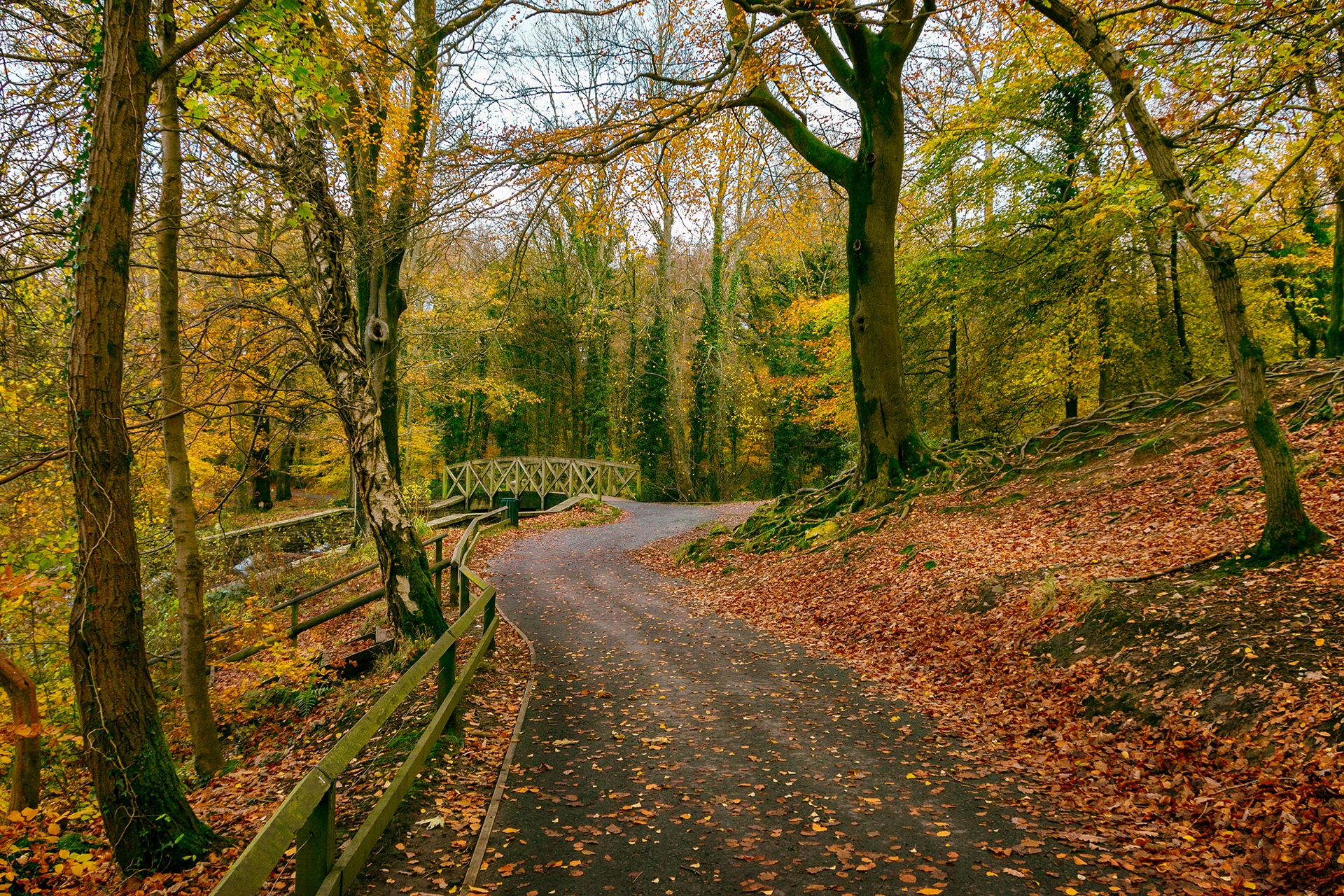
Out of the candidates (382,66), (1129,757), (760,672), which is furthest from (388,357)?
(1129,757)

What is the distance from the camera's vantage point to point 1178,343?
1542cm

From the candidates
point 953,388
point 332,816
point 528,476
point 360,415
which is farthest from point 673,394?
point 332,816

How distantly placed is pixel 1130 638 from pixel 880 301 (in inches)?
287

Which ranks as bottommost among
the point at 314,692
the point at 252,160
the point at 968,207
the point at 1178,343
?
the point at 314,692

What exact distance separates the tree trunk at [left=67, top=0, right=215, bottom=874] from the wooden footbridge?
72.6ft

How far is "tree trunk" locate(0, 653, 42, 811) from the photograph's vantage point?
4.31m

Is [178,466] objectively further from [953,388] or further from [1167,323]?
[1167,323]

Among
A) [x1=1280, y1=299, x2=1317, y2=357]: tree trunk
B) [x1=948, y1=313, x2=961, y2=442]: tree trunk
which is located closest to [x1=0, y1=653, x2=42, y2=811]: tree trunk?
[x1=948, y1=313, x2=961, y2=442]: tree trunk

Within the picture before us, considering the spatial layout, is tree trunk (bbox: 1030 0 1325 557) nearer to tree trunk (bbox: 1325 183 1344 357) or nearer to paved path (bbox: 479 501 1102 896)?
paved path (bbox: 479 501 1102 896)

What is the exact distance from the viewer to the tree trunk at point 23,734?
4.31m

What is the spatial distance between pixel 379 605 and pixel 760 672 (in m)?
7.14

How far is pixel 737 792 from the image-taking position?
4578mm

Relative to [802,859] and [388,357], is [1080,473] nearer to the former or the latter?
[802,859]

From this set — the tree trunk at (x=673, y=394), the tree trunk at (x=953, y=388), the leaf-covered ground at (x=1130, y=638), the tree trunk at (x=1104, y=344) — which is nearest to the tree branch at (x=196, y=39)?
the leaf-covered ground at (x=1130, y=638)
